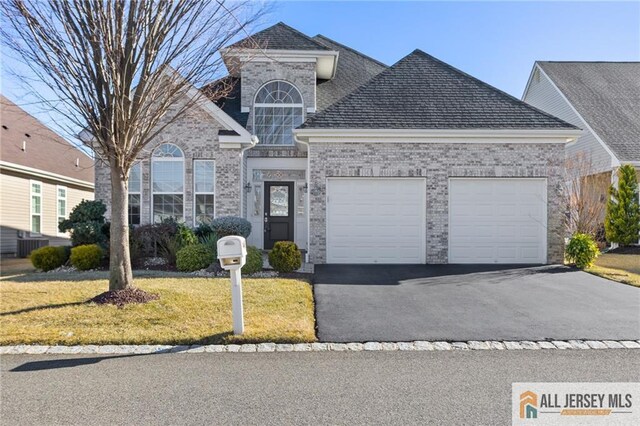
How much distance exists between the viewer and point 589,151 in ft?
57.4

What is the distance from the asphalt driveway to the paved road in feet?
2.49

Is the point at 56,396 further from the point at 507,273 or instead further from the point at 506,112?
the point at 506,112

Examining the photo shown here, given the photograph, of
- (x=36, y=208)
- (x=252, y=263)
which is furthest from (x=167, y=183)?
(x=36, y=208)

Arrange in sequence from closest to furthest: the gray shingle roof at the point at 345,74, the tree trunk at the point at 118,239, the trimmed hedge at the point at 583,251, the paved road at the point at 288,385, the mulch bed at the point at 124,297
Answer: the paved road at the point at 288,385 < the mulch bed at the point at 124,297 < the tree trunk at the point at 118,239 < the trimmed hedge at the point at 583,251 < the gray shingle roof at the point at 345,74

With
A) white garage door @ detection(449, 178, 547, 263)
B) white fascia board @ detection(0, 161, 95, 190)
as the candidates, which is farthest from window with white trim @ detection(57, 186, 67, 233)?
white garage door @ detection(449, 178, 547, 263)

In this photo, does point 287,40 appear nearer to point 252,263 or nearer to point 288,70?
point 288,70

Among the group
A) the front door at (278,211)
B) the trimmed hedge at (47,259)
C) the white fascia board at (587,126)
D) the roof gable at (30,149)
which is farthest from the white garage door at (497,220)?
the roof gable at (30,149)

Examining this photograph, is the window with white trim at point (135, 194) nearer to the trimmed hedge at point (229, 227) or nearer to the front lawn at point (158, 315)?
the trimmed hedge at point (229, 227)

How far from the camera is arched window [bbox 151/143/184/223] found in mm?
13289

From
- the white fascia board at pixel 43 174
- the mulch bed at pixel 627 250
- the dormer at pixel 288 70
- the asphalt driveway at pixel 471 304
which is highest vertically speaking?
the dormer at pixel 288 70

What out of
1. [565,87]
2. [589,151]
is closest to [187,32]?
[589,151]

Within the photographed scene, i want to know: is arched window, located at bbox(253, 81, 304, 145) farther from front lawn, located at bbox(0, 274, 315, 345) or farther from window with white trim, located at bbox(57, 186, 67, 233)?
window with white trim, located at bbox(57, 186, 67, 233)

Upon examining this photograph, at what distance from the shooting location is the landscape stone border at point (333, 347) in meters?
5.10

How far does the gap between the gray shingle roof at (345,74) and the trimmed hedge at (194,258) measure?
24.3ft
